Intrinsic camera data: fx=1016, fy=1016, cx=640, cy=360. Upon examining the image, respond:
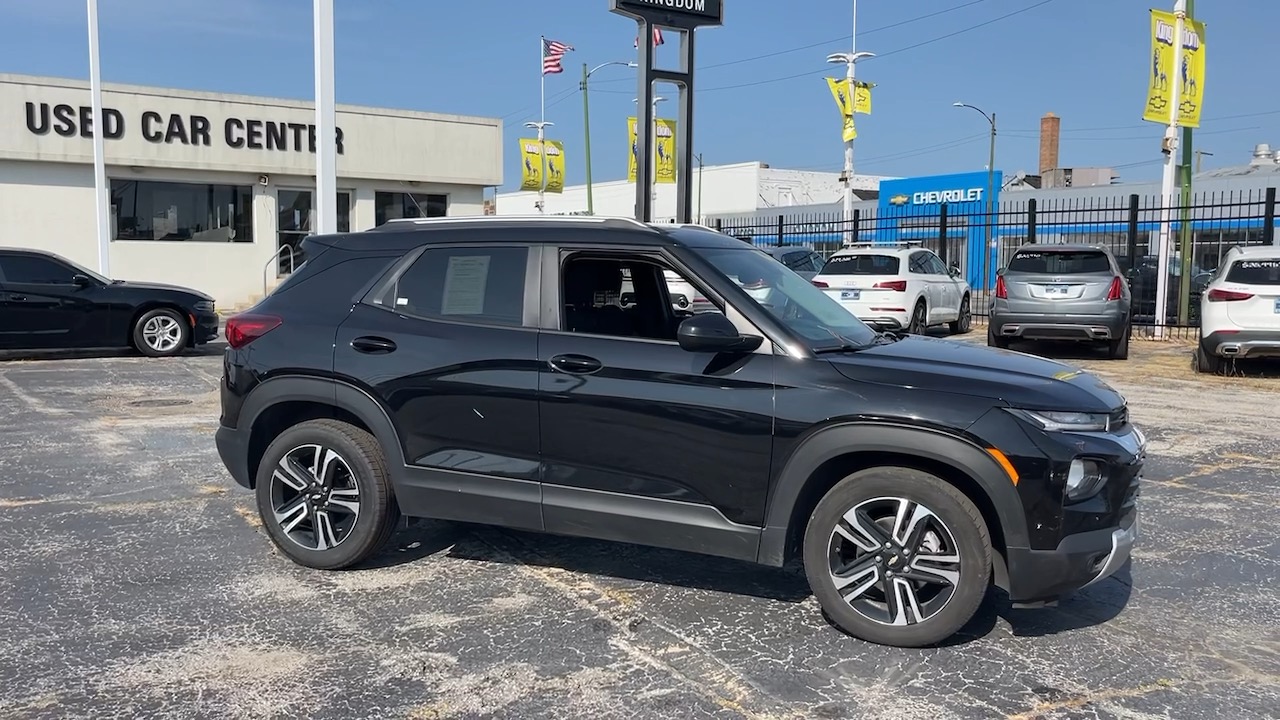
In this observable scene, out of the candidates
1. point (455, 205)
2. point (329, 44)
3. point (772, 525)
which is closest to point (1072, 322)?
point (329, 44)

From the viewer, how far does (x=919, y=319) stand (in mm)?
17156

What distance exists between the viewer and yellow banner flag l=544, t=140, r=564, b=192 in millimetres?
35812

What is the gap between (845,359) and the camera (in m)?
4.30

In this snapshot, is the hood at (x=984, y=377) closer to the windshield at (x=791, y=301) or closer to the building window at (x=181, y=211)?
the windshield at (x=791, y=301)

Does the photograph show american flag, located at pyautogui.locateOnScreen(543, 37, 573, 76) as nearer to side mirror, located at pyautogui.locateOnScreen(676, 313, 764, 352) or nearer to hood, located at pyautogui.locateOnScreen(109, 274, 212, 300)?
hood, located at pyautogui.locateOnScreen(109, 274, 212, 300)

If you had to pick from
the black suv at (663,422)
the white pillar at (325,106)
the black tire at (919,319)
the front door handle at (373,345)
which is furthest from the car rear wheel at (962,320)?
the front door handle at (373,345)

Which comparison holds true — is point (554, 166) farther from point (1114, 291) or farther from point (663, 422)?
point (663, 422)

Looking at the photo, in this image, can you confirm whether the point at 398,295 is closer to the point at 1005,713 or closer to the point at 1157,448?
the point at 1005,713

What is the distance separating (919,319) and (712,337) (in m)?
13.7

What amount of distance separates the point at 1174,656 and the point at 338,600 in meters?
3.60

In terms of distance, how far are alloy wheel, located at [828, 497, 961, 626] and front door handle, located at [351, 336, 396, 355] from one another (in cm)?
227

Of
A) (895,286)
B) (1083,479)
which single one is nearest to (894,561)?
(1083,479)

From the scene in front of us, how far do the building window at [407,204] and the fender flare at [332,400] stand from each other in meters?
21.1

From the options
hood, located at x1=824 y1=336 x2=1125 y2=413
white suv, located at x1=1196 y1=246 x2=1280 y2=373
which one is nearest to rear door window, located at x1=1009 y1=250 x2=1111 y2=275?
white suv, located at x1=1196 y1=246 x2=1280 y2=373
